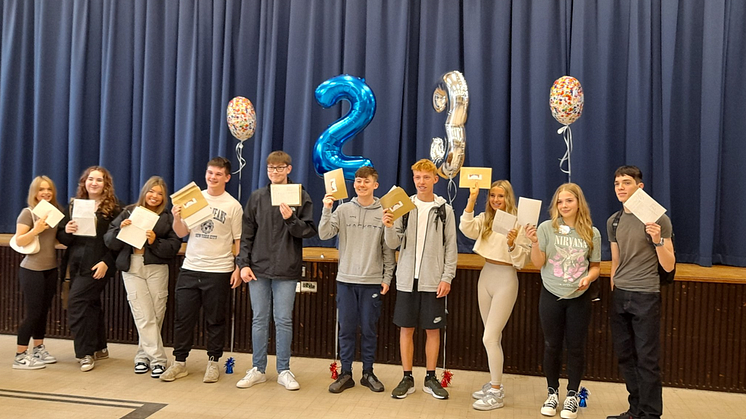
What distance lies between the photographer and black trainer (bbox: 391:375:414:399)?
12.8 feet

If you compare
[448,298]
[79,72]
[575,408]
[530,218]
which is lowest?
[575,408]

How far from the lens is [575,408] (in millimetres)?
3666

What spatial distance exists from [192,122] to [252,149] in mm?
600

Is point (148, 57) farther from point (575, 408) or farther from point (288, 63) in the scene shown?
point (575, 408)

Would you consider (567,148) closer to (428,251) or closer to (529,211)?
(529,211)

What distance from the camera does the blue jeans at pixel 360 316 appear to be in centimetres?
397

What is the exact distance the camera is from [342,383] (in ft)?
13.1

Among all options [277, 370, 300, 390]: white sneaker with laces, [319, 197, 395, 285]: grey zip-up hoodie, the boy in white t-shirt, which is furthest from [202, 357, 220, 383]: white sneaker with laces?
[319, 197, 395, 285]: grey zip-up hoodie

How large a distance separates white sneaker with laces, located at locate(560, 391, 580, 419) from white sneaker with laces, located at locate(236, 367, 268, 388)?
1.85 meters

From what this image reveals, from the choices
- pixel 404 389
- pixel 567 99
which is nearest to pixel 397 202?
pixel 404 389

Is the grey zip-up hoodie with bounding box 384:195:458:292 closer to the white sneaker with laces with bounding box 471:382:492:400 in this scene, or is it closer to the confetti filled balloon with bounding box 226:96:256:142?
the white sneaker with laces with bounding box 471:382:492:400

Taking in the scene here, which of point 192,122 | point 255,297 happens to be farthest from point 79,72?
point 255,297

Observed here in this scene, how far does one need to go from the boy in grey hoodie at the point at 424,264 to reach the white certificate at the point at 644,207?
1.08 metres

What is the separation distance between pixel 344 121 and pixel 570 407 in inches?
97.7
